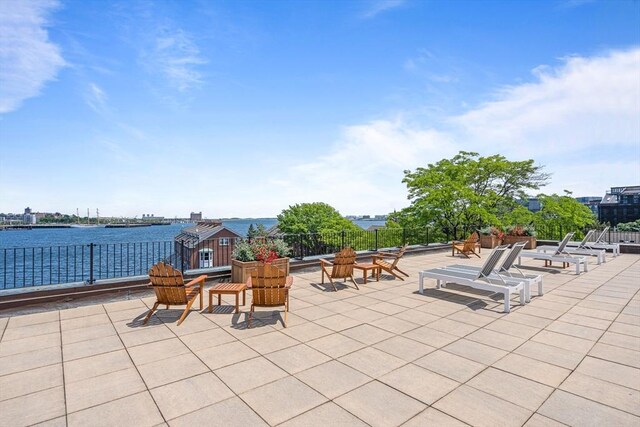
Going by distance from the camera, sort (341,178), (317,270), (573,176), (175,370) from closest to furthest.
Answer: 1. (175,370)
2. (317,270)
3. (573,176)
4. (341,178)

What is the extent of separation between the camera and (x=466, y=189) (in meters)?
22.1

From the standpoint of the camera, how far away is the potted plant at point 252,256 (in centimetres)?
758

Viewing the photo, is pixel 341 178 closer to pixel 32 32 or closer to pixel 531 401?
pixel 32 32

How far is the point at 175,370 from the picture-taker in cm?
350

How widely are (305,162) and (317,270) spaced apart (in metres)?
16.2

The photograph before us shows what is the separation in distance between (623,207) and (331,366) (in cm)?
9800

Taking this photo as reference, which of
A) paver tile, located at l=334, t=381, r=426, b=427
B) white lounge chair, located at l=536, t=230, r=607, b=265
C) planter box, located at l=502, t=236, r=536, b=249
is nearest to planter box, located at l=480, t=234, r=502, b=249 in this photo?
planter box, located at l=502, t=236, r=536, b=249

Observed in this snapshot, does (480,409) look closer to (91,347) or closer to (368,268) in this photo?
(91,347)

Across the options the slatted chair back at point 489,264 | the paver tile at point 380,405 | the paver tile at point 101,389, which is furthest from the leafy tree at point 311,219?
the paver tile at point 380,405

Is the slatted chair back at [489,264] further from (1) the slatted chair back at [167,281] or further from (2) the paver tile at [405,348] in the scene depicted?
(1) the slatted chair back at [167,281]

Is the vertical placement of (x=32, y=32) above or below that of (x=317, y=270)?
above

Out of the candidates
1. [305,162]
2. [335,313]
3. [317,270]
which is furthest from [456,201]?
[335,313]

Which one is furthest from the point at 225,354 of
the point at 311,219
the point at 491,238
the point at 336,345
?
the point at 311,219

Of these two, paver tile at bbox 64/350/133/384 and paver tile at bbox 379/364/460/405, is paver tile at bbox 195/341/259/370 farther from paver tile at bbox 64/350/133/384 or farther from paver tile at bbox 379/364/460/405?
paver tile at bbox 379/364/460/405
